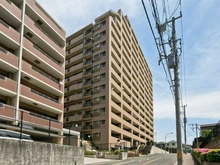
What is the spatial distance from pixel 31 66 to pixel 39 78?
229 centimetres

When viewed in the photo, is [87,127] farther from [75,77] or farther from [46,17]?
[46,17]

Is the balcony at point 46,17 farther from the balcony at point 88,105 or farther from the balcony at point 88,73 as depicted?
the balcony at point 88,105

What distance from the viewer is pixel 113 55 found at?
64.4 metres

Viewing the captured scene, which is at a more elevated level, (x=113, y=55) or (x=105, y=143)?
(x=113, y=55)

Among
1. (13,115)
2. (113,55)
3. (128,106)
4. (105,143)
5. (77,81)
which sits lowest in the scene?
(105,143)

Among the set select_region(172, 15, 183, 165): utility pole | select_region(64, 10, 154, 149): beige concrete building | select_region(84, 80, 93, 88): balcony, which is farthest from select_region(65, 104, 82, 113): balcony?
select_region(172, 15, 183, 165): utility pole

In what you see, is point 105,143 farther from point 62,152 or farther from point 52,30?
point 62,152

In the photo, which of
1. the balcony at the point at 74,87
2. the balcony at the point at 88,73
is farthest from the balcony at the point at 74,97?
the balcony at the point at 88,73

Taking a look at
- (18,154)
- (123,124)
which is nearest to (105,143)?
(123,124)

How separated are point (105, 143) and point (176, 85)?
1557 inches

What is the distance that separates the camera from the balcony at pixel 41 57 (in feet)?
117

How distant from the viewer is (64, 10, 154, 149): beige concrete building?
5723 cm

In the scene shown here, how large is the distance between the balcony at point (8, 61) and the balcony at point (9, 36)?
179 cm

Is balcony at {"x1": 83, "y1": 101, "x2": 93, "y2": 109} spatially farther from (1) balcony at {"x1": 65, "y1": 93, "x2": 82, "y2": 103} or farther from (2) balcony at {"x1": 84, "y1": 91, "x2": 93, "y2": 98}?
(1) balcony at {"x1": 65, "y1": 93, "x2": 82, "y2": 103}
